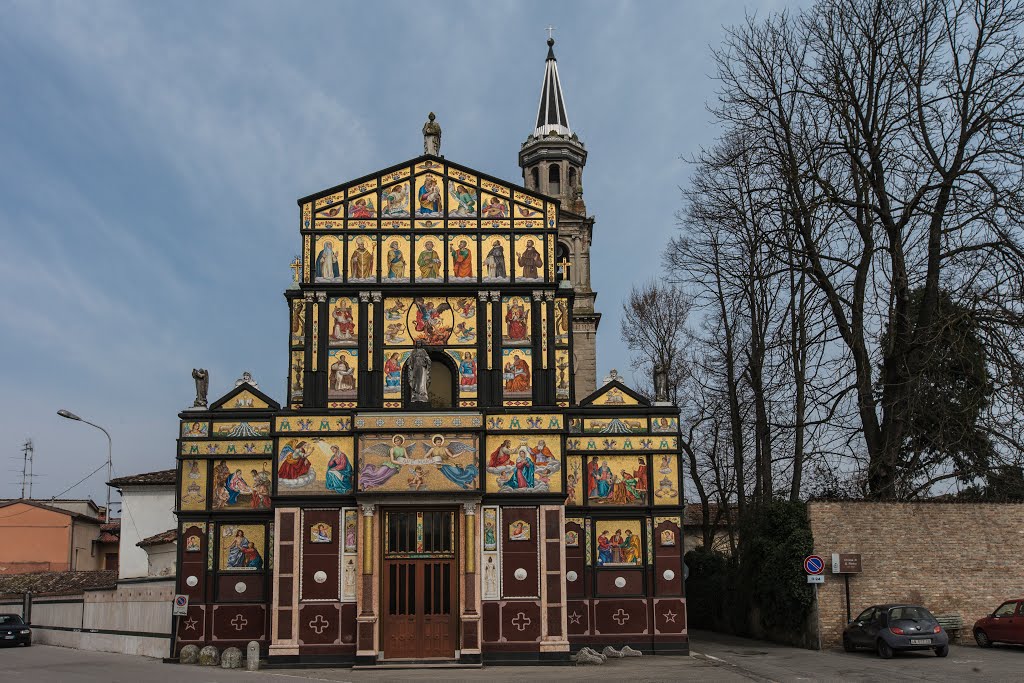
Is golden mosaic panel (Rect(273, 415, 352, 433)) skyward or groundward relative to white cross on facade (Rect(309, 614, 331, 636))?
skyward

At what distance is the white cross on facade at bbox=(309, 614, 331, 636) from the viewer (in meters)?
28.5

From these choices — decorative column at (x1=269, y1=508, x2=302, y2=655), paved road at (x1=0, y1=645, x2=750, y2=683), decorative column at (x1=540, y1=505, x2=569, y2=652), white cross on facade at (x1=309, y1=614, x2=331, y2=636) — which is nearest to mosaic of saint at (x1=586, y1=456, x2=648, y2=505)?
decorative column at (x1=540, y1=505, x2=569, y2=652)

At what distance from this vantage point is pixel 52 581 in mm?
51000

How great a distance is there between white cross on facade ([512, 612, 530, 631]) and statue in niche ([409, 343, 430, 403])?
6.27 metres

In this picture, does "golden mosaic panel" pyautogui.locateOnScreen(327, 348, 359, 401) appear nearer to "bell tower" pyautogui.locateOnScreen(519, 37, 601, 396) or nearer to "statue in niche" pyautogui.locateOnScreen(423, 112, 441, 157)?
"statue in niche" pyautogui.locateOnScreen(423, 112, 441, 157)

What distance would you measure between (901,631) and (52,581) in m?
40.5

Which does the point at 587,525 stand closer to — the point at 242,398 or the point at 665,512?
the point at 665,512

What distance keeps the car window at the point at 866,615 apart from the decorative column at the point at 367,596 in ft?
41.1

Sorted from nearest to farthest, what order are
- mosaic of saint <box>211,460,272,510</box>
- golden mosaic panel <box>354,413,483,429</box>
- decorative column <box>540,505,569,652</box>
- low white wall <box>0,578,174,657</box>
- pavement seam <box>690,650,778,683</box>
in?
pavement seam <box>690,650,778,683</box> → decorative column <box>540,505,569,652</box> → golden mosaic panel <box>354,413,483,429</box> → mosaic of saint <box>211,460,272,510</box> → low white wall <box>0,578,174,657</box>

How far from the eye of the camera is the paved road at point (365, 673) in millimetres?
24125

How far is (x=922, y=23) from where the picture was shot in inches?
1180

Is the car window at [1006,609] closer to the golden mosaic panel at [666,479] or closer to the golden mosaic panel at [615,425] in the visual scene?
the golden mosaic panel at [666,479]

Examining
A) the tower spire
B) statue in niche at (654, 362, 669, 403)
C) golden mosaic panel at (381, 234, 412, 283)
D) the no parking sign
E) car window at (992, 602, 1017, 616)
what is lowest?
car window at (992, 602, 1017, 616)

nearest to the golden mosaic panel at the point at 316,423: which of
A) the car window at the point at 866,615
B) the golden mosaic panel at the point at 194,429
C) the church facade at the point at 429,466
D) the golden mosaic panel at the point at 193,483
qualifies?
the church facade at the point at 429,466
